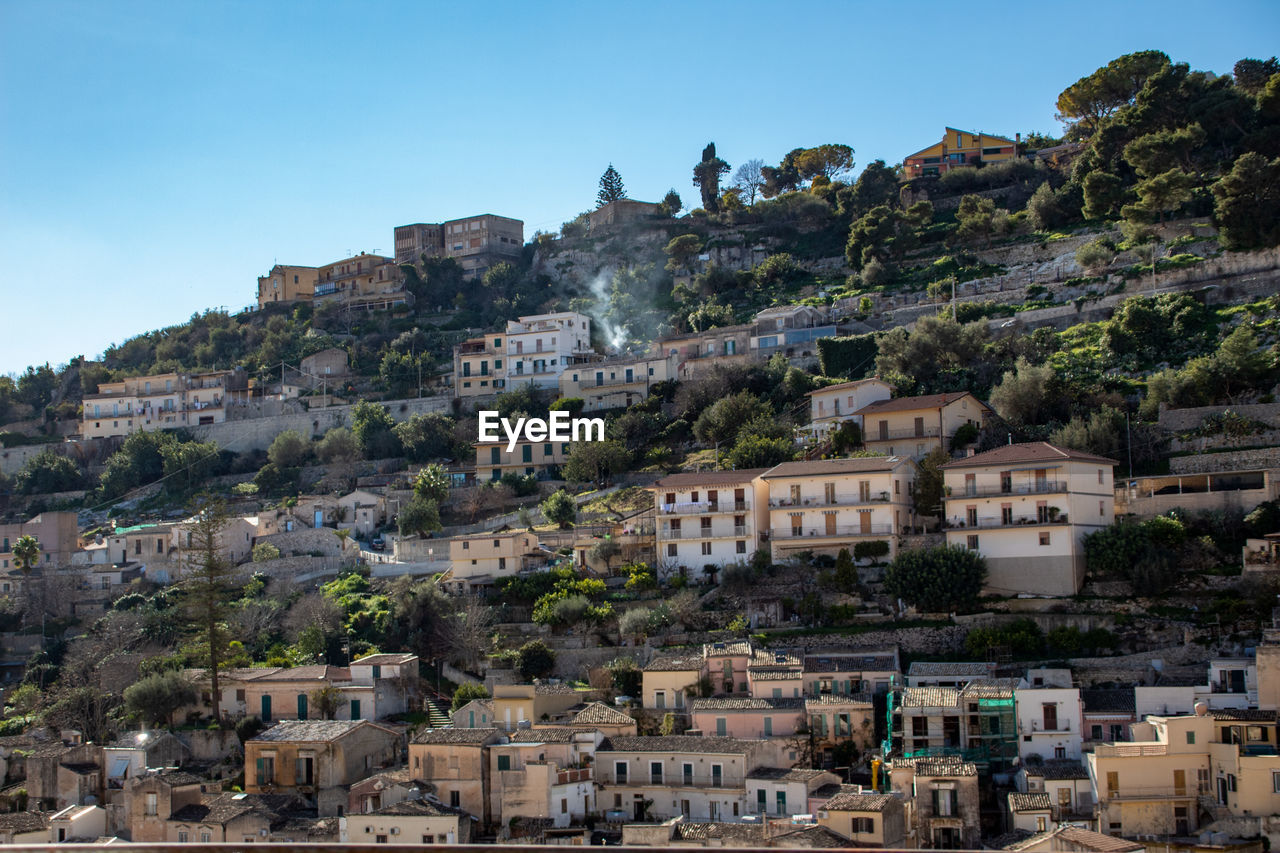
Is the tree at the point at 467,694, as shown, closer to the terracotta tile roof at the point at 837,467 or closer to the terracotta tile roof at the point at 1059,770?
the terracotta tile roof at the point at 837,467

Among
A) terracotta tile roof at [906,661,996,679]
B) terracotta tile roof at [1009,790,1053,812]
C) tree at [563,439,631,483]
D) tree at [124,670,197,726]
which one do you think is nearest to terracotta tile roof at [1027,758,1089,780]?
terracotta tile roof at [1009,790,1053,812]

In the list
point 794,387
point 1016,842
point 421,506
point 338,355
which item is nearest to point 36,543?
point 421,506

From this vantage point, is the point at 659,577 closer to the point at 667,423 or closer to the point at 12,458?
the point at 667,423

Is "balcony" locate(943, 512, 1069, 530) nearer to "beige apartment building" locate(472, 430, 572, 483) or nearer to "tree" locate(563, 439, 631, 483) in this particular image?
"tree" locate(563, 439, 631, 483)

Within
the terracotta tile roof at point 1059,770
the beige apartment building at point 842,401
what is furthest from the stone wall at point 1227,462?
the terracotta tile roof at point 1059,770

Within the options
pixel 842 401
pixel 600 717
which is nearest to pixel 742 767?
pixel 600 717

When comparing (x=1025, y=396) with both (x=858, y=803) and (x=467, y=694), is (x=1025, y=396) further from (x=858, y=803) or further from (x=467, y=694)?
(x=858, y=803)
